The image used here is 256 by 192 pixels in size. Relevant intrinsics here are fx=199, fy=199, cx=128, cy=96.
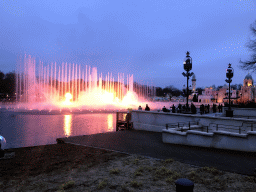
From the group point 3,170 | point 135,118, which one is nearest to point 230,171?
point 3,170

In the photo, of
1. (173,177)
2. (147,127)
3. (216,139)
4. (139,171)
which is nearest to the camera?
(173,177)

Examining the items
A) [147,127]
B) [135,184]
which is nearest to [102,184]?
[135,184]

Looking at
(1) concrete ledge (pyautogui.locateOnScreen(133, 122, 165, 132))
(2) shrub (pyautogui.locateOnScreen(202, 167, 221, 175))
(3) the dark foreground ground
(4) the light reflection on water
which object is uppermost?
(1) concrete ledge (pyautogui.locateOnScreen(133, 122, 165, 132))

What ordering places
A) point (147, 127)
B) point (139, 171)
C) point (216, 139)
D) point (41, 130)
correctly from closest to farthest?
point (139, 171) < point (216, 139) < point (147, 127) < point (41, 130)

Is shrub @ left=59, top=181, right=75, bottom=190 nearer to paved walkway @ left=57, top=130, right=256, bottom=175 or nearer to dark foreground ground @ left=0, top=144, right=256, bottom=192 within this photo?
dark foreground ground @ left=0, top=144, right=256, bottom=192

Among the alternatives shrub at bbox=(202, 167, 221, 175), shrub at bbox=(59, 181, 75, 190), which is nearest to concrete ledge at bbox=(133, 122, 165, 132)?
shrub at bbox=(202, 167, 221, 175)

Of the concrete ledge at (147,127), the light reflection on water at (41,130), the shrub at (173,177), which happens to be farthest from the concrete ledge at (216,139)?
the light reflection on water at (41,130)

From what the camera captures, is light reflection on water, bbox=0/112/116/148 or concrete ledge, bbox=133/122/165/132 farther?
light reflection on water, bbox=0/112/116/148

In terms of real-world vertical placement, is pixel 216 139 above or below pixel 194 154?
above

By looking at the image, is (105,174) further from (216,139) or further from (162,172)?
(216,139)

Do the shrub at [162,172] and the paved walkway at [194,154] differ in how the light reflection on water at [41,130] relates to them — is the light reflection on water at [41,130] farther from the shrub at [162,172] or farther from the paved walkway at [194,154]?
the shrub at [162,172]

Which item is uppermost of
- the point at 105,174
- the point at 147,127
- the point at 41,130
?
the point at 147,127

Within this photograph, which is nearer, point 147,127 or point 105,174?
point 105,174

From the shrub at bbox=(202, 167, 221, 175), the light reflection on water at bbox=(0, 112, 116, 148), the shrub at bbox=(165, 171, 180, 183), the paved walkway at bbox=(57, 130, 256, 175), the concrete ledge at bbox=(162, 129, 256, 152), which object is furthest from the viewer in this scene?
the light reflection on water at bbox=(0, 112, 116, 148)
